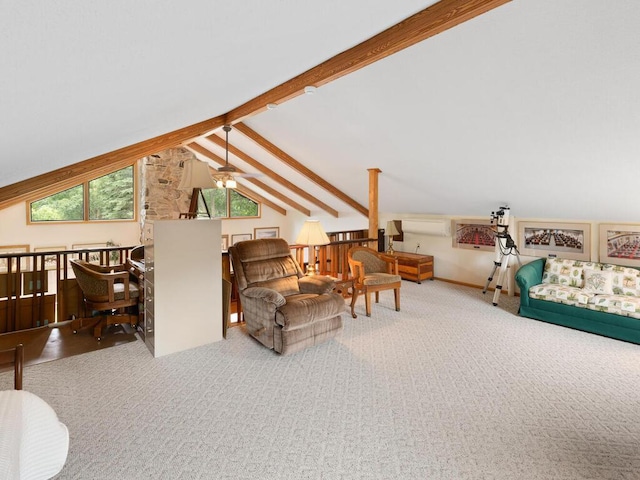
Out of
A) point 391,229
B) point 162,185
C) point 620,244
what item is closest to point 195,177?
Answer: point 391,229

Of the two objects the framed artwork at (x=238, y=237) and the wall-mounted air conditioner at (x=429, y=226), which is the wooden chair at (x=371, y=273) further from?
the framed artwork at (x=238, y=237)

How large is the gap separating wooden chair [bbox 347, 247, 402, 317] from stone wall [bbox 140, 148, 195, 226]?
5.18 m

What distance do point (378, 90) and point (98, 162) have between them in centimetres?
388

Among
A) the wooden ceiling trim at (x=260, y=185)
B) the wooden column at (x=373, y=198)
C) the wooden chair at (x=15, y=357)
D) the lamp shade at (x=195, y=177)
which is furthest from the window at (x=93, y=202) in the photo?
the wooden chair at (x=15, y=357)

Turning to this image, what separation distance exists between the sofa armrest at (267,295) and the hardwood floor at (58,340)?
1492 millimetres

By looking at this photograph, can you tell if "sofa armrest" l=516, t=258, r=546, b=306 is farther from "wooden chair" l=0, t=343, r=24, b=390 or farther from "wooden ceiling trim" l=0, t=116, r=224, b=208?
"wooden chair" l=0, t=343, r=24, b=390

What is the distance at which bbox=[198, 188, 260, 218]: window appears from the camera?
10.0 metres

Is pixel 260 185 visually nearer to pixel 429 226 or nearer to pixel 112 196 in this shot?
pixel 112 196

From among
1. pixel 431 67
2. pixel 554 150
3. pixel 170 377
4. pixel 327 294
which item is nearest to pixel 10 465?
pixel 170 377

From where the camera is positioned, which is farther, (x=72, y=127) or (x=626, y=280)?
(x=626, y=280)

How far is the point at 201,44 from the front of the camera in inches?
59.4

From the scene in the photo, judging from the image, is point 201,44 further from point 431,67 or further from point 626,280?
point 626,280

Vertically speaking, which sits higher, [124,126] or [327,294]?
[124,126]

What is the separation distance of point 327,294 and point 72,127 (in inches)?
111
